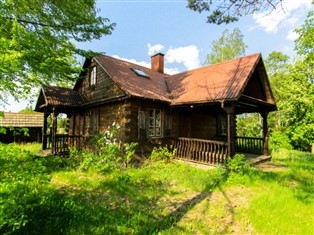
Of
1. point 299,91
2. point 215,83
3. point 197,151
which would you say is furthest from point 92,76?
point 299,91

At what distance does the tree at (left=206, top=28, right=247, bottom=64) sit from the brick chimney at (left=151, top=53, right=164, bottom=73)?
10773 millimetres

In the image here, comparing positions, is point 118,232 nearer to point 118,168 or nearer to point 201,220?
point 201,220

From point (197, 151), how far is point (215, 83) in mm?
3881

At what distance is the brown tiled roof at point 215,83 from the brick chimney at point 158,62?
3499mm

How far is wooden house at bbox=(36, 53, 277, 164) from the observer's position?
30.9ft

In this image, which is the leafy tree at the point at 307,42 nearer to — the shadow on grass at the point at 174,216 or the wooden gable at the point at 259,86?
the wooden gable at the point at 259,86

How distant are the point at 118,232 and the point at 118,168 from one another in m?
4.16

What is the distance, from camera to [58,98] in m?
12.3

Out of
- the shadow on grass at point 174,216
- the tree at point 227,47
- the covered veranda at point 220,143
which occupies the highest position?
the tree at point 227,47

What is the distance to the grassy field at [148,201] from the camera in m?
3.55

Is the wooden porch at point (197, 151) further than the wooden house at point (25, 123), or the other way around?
the wooden house at point (25, 123)

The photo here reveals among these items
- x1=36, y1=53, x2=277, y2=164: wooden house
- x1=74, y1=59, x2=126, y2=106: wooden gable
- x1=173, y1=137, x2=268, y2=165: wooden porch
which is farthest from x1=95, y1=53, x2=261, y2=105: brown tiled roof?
x1=173, y1=137, x2=268, y2=165: wooden porch

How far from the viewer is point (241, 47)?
2392 cm

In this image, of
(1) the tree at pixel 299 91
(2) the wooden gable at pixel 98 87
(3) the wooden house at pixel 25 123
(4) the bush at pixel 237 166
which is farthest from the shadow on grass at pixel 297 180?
(3) the wooden house at pixel 25 123
